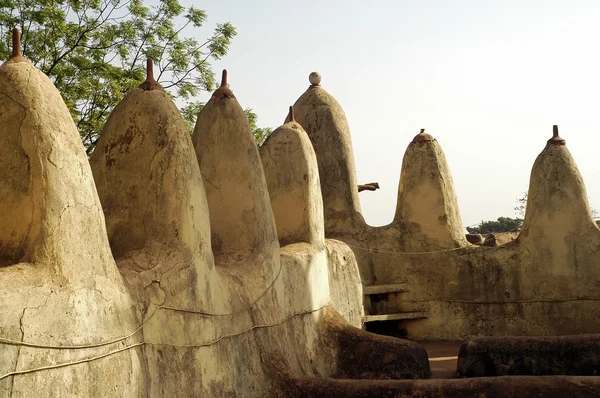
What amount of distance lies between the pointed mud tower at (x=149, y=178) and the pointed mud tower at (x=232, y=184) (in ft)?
3.48

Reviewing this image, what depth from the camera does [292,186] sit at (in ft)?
35.2

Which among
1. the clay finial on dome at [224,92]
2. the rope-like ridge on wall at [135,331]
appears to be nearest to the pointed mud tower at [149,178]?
the rope-like ridge on wall at [135,331]

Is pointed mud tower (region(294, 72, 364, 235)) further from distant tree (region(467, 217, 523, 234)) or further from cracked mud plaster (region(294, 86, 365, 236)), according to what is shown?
distant tree (region(467, 217, 523, 234))

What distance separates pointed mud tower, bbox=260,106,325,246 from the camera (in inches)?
420

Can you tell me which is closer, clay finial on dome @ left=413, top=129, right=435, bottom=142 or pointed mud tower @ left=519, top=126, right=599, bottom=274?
pointed mud tower @ left=519, top=126, right=599, bottom=274

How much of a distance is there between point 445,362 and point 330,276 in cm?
208

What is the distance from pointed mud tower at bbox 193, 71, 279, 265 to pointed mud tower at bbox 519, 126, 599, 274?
6609mm

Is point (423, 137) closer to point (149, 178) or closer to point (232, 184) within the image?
Answer: point (232, 184)

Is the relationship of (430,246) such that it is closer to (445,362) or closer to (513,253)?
(513,253)

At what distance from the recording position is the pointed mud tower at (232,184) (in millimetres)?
8797

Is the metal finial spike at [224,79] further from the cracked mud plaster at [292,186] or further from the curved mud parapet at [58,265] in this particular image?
the curved mud parapet at [58,265]

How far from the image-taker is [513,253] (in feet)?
47.7

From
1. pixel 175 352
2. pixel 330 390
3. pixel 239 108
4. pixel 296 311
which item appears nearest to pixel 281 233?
pixel 296 311

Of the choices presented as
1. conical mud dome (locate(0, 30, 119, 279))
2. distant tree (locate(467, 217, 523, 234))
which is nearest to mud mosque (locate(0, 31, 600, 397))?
conical mud dome (locate(0, 30, 119, 279))
